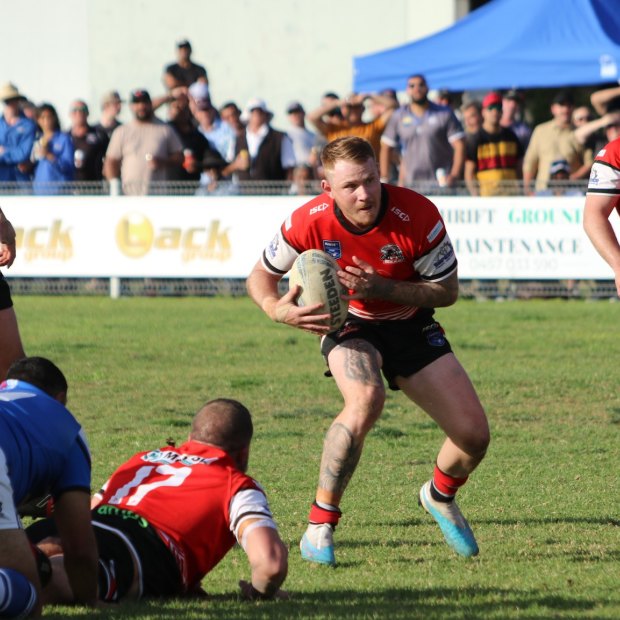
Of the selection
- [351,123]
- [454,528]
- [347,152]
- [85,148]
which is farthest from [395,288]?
[85,148]

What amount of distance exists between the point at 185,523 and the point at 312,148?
15.0 meters

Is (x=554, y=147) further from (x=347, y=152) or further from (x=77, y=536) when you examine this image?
(x=77, y=536)

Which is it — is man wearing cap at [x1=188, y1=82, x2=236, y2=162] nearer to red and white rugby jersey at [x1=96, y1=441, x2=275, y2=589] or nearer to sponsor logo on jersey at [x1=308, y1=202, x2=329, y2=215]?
sponsor logo on jersey at [x1=308, y1=202, x2=329, y2=215]

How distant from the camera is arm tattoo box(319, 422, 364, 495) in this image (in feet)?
→ 21.3

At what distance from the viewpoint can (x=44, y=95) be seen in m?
29.4

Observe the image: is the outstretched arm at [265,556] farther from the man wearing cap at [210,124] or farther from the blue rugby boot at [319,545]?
the man wearing cap at [210,124]

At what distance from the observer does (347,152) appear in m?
6.45

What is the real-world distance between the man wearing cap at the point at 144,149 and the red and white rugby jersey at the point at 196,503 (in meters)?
12.7

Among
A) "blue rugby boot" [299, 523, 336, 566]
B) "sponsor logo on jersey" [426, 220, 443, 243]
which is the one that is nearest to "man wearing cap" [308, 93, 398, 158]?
"sponsor logo on jersey" [426, 220, 443, 243]

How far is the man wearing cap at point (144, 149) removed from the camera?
58.9ft

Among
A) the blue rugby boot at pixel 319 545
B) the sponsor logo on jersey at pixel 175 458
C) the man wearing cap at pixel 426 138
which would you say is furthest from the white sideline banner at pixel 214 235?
the sponsor logo on jersey at pixel 175 458

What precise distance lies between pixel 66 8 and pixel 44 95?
1.92 meters

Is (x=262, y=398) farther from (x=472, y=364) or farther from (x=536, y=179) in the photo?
(x=536, y=179)

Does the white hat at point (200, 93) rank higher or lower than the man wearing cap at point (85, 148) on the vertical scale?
higher
